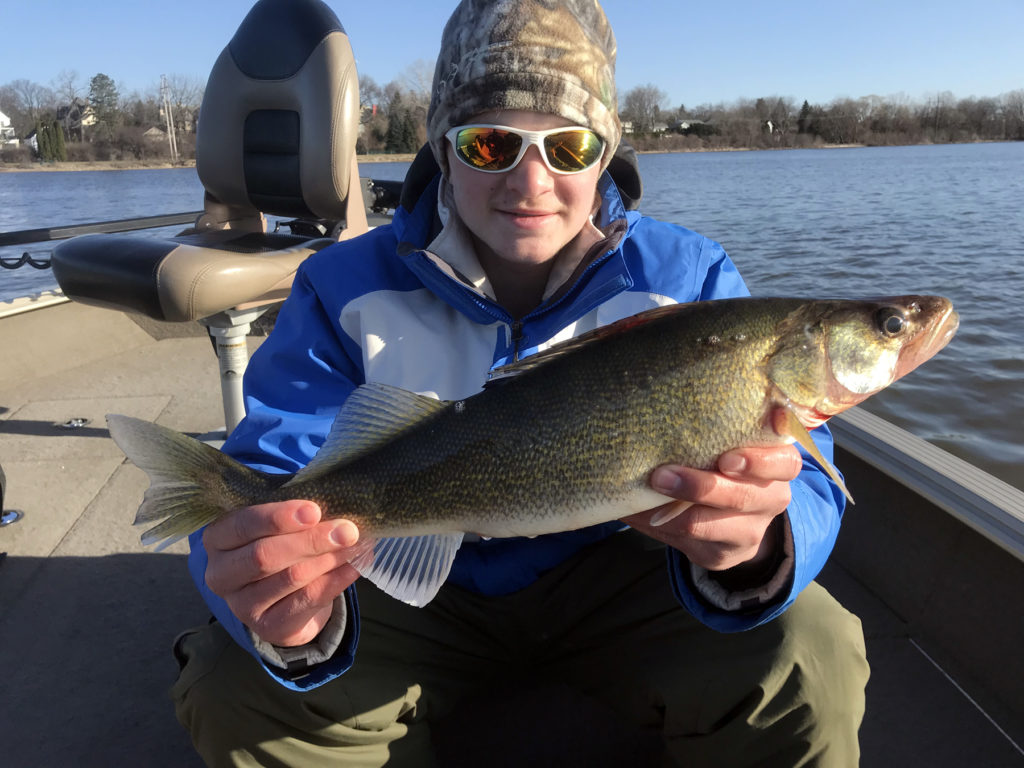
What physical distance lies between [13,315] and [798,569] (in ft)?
20.0

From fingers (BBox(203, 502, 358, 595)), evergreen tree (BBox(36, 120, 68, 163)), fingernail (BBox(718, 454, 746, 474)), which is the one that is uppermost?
evergreen tree (BBox(36, 120, 68, 163))

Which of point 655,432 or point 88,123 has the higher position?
point 88,123

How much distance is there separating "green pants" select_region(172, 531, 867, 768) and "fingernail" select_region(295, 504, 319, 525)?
0.50 metres

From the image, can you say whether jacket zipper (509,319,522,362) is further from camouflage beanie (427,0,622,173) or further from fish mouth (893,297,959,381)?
fish mouth (893,297,959,381)

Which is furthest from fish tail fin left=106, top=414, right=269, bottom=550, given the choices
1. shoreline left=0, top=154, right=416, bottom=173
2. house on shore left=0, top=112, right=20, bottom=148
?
house on shore left=0, top=112, right=20, bottom=148

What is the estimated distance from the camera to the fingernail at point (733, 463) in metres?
1.51

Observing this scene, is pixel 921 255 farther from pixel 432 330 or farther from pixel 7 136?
pixel 7 136

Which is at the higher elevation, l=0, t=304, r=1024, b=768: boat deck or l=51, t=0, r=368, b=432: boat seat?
l=51, t=0, r=368, b=432: boat seat

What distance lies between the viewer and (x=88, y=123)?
251ft

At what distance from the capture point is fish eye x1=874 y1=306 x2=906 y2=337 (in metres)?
1.65

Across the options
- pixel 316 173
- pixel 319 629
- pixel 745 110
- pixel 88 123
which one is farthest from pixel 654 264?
pixel 745 110

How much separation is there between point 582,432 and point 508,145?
99 cm

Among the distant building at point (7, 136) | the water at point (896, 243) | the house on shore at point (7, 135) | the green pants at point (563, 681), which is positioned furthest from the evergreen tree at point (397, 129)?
the distant building at point (7, 136)

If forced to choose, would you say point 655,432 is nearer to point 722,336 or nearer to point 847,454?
point 722,336
